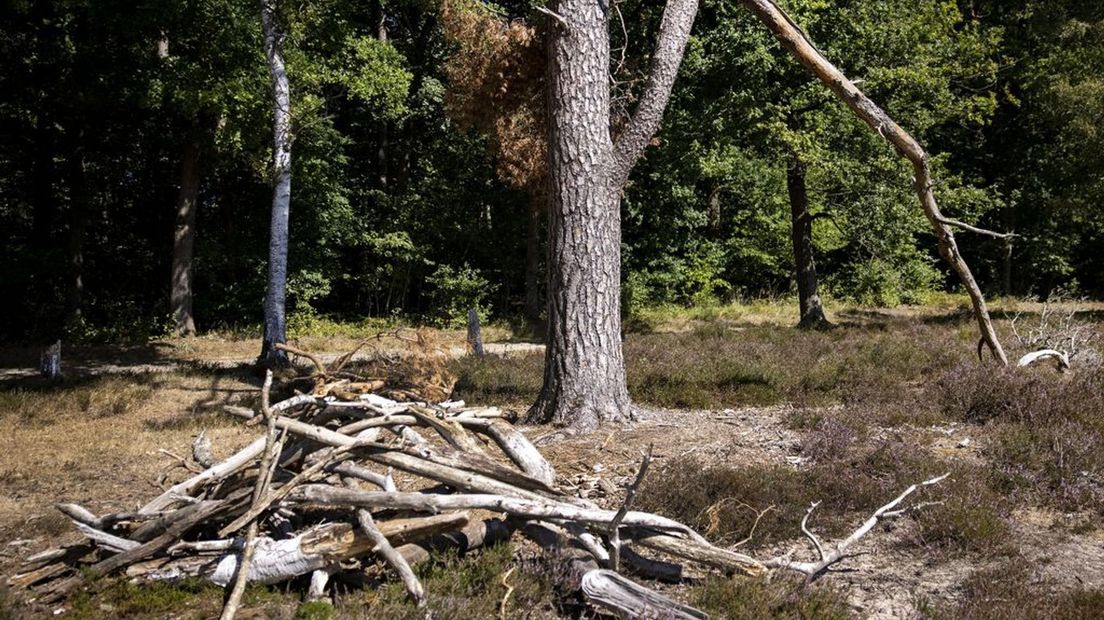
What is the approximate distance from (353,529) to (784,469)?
369 centimetres

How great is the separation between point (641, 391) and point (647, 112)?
3.54m

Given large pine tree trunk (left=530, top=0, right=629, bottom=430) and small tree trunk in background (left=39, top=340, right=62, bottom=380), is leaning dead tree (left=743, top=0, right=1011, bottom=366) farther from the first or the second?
small tree trunk in background (left=39, top=340, right=62, bottom=380)

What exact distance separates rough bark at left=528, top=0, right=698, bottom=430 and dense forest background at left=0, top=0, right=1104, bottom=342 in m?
4.17

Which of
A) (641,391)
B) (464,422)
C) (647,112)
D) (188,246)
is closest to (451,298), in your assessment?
(188,246)

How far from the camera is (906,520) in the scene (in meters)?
6.44

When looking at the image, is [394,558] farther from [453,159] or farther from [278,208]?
[453,159]

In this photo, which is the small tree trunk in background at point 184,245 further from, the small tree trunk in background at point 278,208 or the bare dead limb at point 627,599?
the bare dead limb at point 627,599

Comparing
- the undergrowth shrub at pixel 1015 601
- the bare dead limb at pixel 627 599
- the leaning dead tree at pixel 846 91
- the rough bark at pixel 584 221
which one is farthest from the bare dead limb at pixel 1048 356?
the bare dead limb at pixel 627 599

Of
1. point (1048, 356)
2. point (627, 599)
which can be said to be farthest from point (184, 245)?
point (627, 599)

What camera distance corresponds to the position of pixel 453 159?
30.0m

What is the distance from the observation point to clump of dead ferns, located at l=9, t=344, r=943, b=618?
485cm

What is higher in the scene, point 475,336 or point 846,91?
point 846,91

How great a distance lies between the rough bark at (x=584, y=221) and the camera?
332 inches

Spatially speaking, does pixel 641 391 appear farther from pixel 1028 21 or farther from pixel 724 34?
pixel 1028 21
